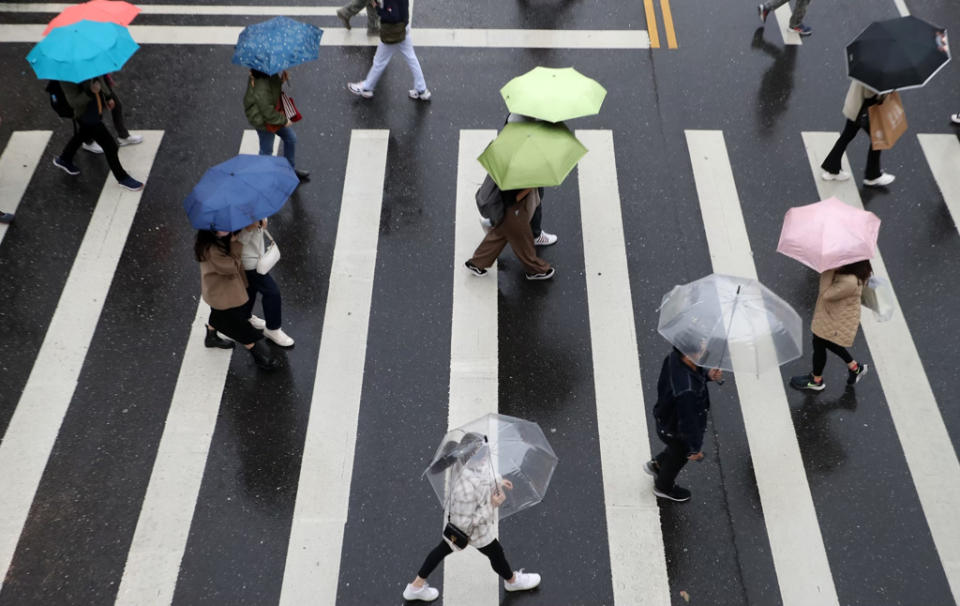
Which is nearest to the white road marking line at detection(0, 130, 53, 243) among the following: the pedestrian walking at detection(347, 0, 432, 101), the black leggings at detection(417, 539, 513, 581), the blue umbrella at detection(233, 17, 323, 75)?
the blue umbrella at detection(233, 17, 323, 75)

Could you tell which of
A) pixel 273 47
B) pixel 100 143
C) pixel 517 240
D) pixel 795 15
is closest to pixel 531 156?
pixel 517 240

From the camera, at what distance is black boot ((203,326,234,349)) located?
7.79 m

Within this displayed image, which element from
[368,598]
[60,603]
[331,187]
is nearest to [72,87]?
[331,187]

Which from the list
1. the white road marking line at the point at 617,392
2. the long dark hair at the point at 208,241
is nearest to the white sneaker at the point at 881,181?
the white road marking line at the point at 617,392

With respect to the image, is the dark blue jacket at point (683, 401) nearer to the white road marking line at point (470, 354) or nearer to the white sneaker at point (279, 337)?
the white road marking line at point (470, 354)

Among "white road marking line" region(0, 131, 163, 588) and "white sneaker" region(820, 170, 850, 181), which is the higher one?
"white sneaker" region(820, 170, 850, 181)

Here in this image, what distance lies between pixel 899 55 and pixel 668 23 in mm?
3757

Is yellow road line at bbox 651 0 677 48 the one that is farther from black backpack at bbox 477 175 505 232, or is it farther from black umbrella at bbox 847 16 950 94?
black backpack at bbox 477 175 505 232

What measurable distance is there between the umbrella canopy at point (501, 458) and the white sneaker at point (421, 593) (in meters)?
1.31

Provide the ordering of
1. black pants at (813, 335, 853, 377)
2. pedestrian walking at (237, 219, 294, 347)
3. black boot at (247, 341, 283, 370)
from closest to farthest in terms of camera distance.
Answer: pedestrian walking at (237, 219, 294, 347) → black pants at (813, 335, 853, 377) → black boot at (247, 341, 283, 370)

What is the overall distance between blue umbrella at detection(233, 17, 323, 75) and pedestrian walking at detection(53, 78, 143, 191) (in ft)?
5.25

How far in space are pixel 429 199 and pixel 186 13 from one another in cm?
491

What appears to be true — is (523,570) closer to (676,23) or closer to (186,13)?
(676,23)

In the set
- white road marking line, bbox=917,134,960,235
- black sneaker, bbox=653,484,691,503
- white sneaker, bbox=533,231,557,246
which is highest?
white road marking line, bbox=917,134,960,235
